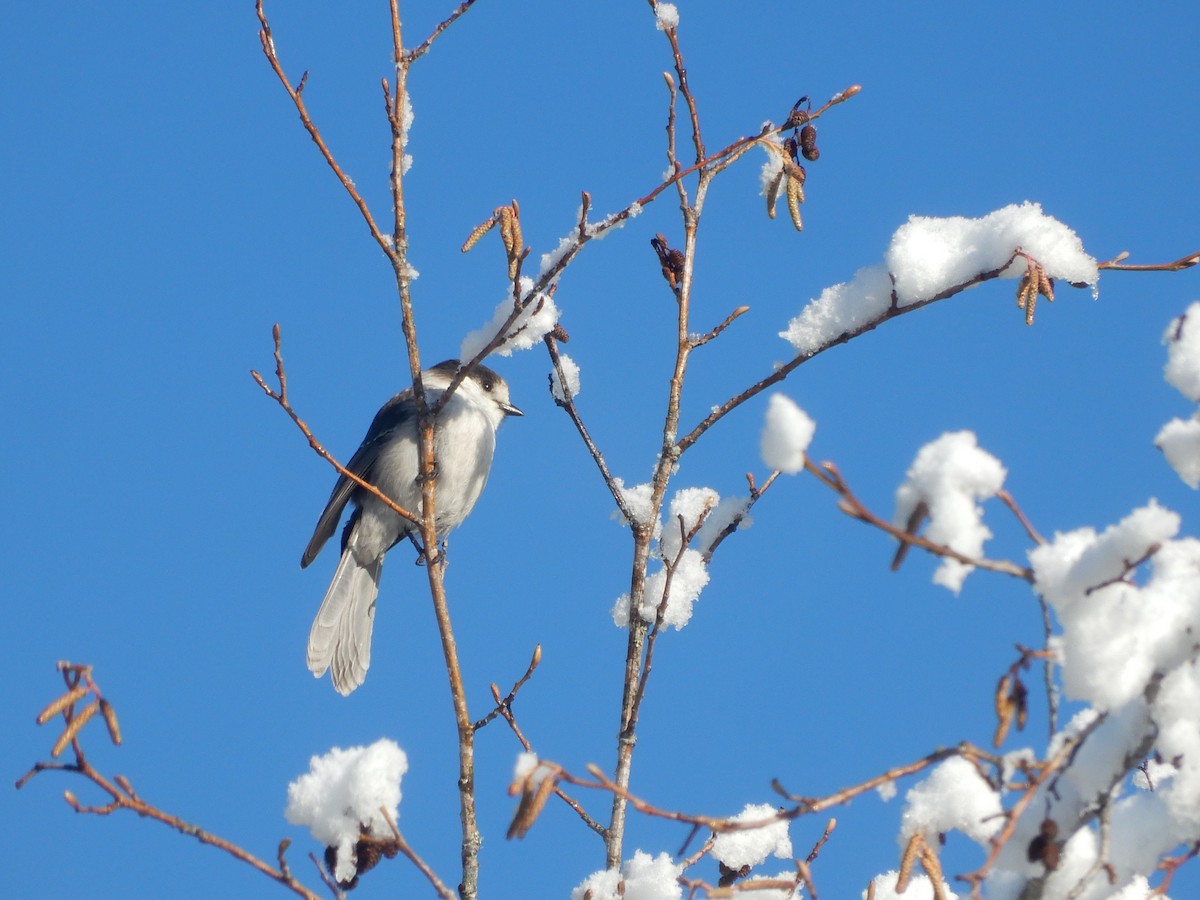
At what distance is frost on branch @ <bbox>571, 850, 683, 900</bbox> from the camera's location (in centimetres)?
253

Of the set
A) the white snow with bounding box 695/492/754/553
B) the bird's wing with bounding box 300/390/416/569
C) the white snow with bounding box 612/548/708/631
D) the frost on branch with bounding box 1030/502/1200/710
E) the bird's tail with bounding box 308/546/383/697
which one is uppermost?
the bird's wing with bounding box 300/390/416/569

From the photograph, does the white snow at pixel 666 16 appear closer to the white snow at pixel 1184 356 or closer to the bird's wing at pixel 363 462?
the white snow at pixel 1184 356

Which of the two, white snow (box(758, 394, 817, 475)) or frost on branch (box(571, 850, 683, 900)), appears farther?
frost on branch (box(571, 850, 683, 900))

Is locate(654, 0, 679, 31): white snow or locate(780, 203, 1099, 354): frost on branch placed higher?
locate(654, 0, 679, 31): white snow

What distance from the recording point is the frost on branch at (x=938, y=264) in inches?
98.4

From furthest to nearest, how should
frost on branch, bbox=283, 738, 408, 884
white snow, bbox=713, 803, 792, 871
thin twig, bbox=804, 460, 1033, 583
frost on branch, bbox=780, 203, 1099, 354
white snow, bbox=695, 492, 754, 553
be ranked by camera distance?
white snow, bbox=695, 492, 754, 553 → white snow, bbox=713, 803, 792, 871 → frost on branch, bbox=780, 203, 1099, 354 → frost on branch, bbox=283, 738, 408, 884 → thin twig, bbox=804, 460, 1033, 583

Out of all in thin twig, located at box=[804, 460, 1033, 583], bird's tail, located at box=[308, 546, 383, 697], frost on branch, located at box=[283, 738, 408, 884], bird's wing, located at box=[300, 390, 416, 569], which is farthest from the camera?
bird's wing, located at box=[300, 390, 416, 569]

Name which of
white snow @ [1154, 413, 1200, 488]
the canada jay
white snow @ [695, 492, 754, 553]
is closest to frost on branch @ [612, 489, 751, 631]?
white snow @ [695, 492, 754, 553]

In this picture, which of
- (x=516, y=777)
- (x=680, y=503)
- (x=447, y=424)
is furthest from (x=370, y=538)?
(x=516, y=777)

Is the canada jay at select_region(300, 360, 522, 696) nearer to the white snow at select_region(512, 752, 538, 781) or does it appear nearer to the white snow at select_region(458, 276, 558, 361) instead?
the white snow at select_region(458, 276, 558, 361)

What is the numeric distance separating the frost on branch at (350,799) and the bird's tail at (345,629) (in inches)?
104

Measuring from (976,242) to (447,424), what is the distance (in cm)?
293

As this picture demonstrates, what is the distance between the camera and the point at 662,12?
305 centimetres

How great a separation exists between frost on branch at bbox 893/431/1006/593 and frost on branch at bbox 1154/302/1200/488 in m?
0.27
